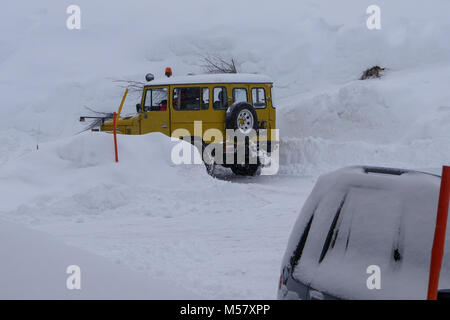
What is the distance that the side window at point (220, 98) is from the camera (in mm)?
13016

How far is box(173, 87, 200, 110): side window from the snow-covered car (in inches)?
402

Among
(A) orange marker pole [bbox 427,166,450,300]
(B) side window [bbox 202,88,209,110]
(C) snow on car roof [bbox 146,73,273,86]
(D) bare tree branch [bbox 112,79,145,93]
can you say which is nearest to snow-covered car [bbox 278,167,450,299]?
(A) orange marker pole [bbox 427,166,450,300]

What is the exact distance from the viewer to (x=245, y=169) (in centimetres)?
1428

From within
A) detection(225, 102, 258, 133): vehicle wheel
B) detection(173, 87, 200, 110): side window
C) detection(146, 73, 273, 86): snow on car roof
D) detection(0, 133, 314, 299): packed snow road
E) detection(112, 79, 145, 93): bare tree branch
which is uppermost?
detection(112, 79, 145, 93): bare tree branch

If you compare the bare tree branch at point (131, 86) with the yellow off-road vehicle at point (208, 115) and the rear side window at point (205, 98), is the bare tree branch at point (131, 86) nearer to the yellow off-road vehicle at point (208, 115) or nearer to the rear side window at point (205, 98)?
the yellow off-road vehicle at point (208, 115)

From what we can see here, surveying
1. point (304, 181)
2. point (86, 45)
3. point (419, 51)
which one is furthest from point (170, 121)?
point (86, 45)

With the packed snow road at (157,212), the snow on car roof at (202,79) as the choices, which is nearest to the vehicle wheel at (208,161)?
the packed snow road at (157,212)

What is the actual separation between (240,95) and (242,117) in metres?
0.75

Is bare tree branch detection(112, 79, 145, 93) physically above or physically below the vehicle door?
above

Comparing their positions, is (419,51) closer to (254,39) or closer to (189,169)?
(254,39)

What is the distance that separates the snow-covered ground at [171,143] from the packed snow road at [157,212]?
3 centimetres

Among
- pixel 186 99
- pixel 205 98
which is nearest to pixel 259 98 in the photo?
pixel 205 98

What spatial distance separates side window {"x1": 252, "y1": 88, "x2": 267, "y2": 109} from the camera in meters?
13.5

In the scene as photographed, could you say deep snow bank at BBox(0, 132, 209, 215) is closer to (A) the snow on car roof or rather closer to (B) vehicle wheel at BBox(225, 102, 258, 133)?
(B) vehicle wheel at BBox(225, 102, 258, 133)
